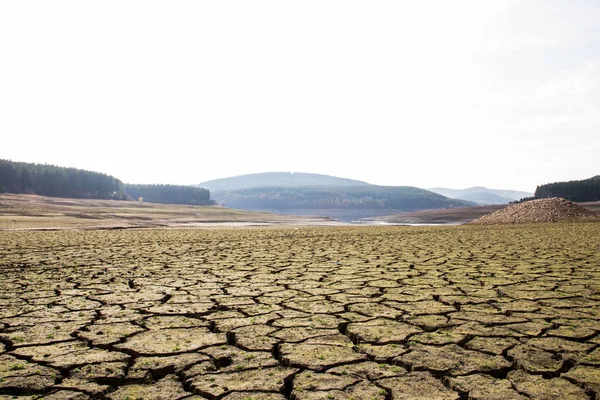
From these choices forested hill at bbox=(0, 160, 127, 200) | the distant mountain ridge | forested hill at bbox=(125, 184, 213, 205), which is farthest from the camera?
the distant mountain ridge

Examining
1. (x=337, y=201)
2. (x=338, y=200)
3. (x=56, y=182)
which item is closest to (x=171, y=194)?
(x=56, y=182)

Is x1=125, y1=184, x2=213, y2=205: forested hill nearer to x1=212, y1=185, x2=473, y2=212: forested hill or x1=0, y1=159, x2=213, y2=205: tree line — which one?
x1=0, y1=159, x2=213, y2=205: tree line

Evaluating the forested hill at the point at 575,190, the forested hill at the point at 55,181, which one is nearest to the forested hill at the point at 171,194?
the forested hill at the point at 55,181

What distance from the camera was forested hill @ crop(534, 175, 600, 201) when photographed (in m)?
71.1

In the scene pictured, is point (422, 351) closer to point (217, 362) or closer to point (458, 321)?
point (458, 321)

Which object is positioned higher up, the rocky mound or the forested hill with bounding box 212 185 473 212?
the forested hill with bounding box 212 185 473 212

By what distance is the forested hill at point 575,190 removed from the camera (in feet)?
233

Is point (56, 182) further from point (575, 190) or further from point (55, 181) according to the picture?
point (575, 190)

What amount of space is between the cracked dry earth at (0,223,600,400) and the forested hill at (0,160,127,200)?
242 ft

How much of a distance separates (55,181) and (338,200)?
10044 centimetres

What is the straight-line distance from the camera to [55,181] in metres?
78.9

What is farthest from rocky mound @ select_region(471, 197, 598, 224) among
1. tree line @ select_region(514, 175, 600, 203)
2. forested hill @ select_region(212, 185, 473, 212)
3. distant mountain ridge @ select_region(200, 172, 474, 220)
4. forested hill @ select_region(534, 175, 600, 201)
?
forested hill @ select_region(212, 185, 473, 212)

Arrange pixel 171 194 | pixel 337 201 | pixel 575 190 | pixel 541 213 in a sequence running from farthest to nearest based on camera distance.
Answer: pixel 337 201, pixel 171 194, pixel 575 190, pixel 541 213

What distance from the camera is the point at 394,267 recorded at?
7035 millimetres
